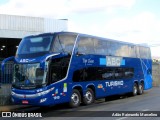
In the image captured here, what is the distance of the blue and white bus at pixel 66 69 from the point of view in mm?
17188

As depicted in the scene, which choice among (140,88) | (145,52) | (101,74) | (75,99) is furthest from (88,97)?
(145,52)

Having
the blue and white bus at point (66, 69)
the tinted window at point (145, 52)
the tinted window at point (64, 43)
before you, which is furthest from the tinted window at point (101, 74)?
the tinted window at point (145, 52)

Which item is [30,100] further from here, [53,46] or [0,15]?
[0,15]

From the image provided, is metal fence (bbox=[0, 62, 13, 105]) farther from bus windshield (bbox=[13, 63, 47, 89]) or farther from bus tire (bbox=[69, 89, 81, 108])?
bus tire (bbox=[69, 89, 81, 108])

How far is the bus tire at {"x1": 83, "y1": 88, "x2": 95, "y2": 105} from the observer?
20.4 meters

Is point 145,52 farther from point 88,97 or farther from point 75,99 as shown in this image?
point 75,99

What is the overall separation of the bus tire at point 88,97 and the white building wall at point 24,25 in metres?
15.6

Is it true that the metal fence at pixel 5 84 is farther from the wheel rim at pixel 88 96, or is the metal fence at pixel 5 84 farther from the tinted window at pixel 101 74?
the wheel rim at pixel 88 96

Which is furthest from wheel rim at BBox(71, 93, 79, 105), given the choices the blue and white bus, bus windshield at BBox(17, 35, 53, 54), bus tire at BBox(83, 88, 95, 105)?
bus windshield at BBox(17, 35, 53, 54)

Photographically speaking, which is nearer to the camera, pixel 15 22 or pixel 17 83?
pixel 17 83

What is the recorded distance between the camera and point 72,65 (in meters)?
19.1

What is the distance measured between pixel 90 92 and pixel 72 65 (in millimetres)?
2657

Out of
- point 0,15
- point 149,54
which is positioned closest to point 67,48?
point 149,54

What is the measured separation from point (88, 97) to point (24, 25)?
54.5ft
